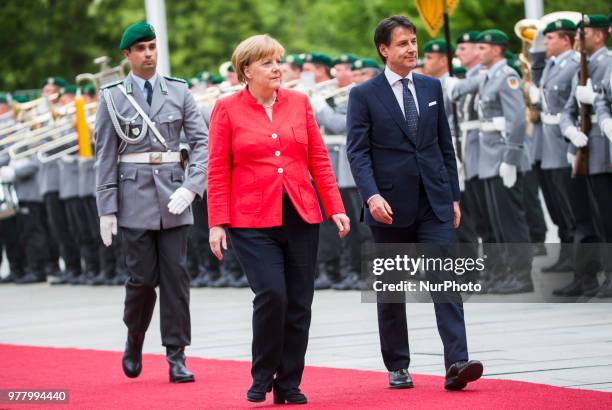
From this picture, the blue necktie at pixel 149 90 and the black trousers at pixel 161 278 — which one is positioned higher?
the blue necktie at pixel 149 90

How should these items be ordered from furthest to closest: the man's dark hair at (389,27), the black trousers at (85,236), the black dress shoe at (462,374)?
the black trousers at (85,236)
the man's dark hair at (389,27)
the black dress shoe at (462,374)

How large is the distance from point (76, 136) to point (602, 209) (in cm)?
885

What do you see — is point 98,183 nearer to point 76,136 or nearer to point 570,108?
point 570,108

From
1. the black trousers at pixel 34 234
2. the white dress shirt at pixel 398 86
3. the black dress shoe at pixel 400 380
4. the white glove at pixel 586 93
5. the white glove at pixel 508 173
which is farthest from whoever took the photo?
the black trousers at pixel 34 234

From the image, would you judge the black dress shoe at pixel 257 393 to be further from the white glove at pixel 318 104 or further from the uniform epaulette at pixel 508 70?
the white glove at pixel 318 104

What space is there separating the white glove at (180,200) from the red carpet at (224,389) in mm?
1037

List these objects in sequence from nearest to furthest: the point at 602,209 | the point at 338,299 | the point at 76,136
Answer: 1. the point at 602,209
2. the point at 338,299
3. the point at 76,136

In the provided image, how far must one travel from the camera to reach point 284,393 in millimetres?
8297

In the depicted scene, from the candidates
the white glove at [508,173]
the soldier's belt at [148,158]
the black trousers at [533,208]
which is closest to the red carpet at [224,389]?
the soldier's belt at [148,158]

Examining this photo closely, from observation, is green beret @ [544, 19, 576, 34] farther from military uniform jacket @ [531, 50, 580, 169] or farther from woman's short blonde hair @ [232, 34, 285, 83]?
woman's short blonde hair @ [232, 34, 285, 83]

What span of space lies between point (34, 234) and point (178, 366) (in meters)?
11.4

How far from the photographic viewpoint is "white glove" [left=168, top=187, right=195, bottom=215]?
965cm

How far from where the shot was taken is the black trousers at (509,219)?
1404 centimetres

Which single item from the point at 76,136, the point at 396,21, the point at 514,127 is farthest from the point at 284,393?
the point at 76,136
